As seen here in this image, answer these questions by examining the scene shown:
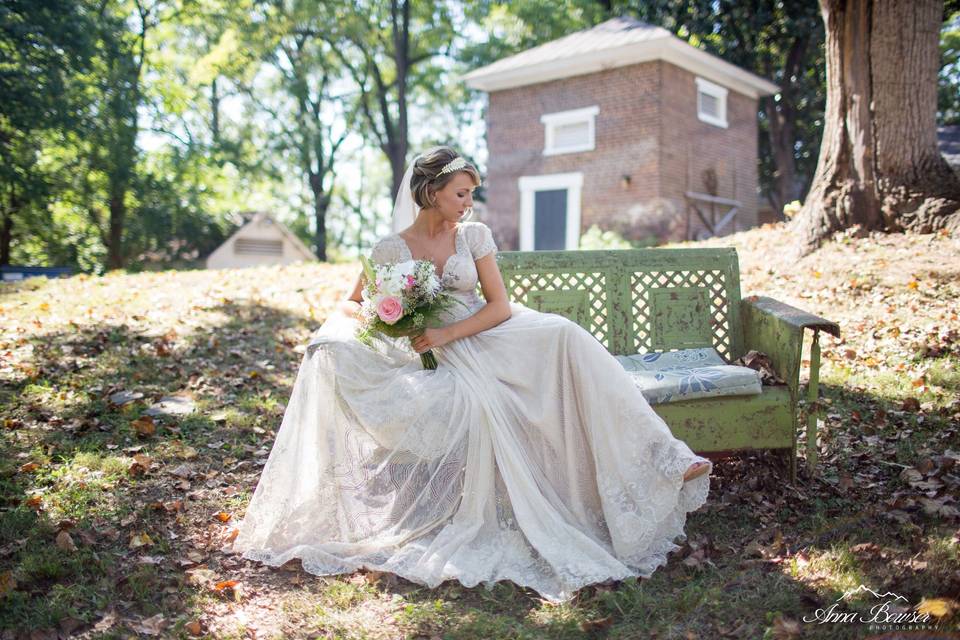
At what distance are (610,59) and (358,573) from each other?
636 inches

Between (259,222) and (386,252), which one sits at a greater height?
(259,222)

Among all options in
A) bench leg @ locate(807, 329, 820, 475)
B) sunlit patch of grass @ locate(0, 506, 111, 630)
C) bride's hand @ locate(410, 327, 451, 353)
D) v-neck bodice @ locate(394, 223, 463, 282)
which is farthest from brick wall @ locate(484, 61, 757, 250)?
sunlit patch of grass @ locate(0, 506, 111, 630)

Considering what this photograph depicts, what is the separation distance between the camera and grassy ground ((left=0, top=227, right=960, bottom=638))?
3.05m

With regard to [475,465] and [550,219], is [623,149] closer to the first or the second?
[550,219]

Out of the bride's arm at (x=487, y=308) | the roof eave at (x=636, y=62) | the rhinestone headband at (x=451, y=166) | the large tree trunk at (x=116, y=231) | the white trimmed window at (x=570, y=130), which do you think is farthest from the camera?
the large tree trunk at (x=116, y=231)

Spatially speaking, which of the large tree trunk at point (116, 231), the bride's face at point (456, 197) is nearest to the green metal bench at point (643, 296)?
the bride's face at point (456, 197)

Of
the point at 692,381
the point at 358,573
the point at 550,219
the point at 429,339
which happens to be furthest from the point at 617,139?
the point at 358,573

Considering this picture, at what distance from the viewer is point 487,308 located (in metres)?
4.13

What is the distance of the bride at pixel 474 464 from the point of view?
3527mm

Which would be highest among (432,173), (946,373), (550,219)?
(550,219)

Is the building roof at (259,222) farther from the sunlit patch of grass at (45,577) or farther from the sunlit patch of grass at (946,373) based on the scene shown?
the sunlit patch of grass at (946,373)

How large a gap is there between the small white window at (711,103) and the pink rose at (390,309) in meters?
16.4

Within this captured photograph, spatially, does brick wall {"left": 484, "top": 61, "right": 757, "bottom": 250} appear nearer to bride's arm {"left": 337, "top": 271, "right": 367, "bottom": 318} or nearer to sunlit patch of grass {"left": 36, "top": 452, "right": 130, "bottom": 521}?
bride's arm {"left": 337, "top": 271, "right": 367, "bottom": 318}

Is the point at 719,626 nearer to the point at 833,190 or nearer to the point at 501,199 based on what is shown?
the point at 833,190
